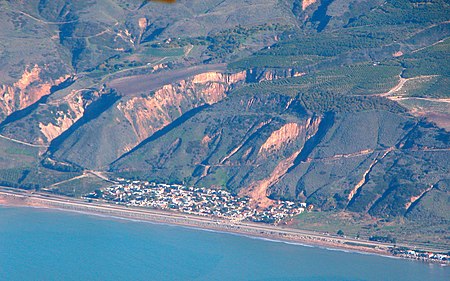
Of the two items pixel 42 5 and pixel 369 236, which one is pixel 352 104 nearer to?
pixel 369 236

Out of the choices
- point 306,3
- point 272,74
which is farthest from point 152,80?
point 306,3

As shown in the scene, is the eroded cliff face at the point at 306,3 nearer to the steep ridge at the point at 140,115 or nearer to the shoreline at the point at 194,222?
the steep ridge at the point at 140,115

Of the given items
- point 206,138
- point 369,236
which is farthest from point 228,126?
point 369,236

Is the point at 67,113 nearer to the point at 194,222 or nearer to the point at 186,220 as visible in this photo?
the point at 186,220

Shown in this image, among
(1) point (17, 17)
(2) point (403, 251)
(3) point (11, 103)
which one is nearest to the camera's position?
(2) point (403, 251)

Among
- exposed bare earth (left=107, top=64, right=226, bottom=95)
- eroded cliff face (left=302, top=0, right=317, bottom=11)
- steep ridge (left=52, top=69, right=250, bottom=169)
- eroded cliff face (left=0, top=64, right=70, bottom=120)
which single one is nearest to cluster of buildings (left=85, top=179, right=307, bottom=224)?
steep ridge (left=52, top=69, right=250, bottom=169)

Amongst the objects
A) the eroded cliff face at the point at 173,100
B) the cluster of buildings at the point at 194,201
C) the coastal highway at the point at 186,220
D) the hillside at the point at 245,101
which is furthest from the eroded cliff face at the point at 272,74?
the coastal highway at the point at 186,220

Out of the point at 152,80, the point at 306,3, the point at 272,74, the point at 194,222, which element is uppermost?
the point at 306,3
